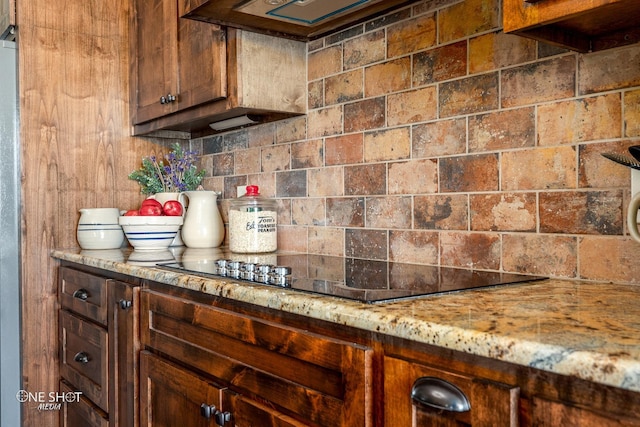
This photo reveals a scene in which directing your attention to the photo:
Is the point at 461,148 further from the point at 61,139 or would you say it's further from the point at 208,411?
the point at 61,139

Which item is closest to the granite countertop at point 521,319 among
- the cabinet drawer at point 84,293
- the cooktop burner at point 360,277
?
the cooktop burner at point 360,277

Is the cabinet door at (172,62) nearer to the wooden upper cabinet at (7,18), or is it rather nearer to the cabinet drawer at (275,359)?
the wooden upper cabinet at (7,18)

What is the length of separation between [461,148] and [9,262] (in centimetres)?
191

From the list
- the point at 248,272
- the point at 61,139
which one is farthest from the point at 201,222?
the point at 248,272

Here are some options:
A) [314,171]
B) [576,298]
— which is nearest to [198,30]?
[314,171]

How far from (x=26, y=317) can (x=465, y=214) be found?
6.09 feet

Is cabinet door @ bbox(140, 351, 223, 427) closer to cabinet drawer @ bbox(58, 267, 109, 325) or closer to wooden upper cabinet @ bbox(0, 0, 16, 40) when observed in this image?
cabinet drawer @ bbox(58, 267, 109, 325)

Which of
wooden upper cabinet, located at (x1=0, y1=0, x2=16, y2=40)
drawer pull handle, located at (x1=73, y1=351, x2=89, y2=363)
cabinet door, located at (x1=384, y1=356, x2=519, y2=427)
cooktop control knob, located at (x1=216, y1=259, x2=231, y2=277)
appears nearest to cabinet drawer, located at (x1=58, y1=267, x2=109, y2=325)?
drawer pull handle, located at (x1=73, y1=351, x2=89, y2=363)

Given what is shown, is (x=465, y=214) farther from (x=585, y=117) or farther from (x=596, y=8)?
(x=596, y=8)

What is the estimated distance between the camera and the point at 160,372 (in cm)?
153

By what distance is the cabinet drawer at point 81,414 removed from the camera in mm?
1934

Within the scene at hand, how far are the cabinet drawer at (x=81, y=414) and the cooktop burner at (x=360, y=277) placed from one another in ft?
2.16

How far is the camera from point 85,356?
2.08 meters

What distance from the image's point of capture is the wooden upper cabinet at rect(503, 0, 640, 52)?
94 cm
